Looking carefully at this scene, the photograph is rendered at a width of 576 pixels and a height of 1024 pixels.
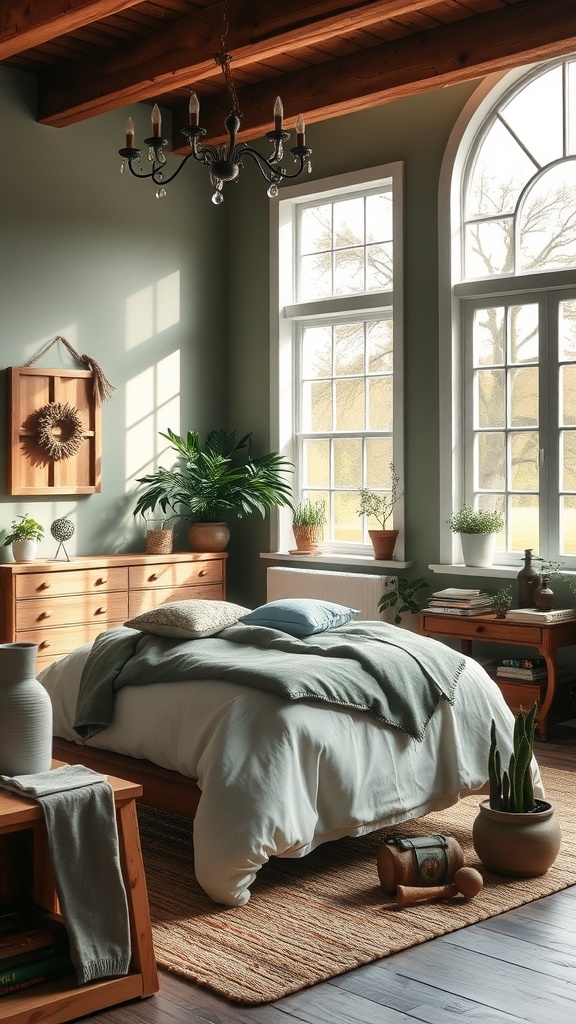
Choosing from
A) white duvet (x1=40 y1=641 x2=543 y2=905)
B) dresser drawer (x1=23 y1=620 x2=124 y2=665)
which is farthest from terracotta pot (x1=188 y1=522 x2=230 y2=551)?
white duvet (x1=40 y1=641 x2=543 y2=905)

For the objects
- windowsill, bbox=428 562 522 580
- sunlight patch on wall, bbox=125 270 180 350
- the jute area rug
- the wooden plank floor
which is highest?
sunlight patch on wall, bbox=125 270 180 350

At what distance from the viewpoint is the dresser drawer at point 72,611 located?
6.17m

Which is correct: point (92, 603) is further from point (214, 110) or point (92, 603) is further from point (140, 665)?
point (214, 110)

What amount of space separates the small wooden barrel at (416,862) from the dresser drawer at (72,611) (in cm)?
322

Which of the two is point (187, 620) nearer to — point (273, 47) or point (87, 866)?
point (87, 866)

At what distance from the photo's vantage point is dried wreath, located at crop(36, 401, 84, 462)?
667 cm

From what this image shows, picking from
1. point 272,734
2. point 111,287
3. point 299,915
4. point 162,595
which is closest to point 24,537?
point 162,595

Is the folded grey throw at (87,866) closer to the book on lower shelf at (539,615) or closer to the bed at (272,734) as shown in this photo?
the bed at (272,734)

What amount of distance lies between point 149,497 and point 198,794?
12.0 feet

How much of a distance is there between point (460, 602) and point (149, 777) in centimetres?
266

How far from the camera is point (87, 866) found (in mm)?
2703

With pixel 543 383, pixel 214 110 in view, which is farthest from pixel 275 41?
pixel 543 383

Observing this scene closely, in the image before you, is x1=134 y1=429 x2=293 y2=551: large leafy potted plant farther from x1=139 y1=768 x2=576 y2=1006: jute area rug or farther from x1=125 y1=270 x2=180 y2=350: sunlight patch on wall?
x1=139 y1=768 x2=576 y2=1006: jute area rug

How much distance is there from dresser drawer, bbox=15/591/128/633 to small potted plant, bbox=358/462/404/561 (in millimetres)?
1591
